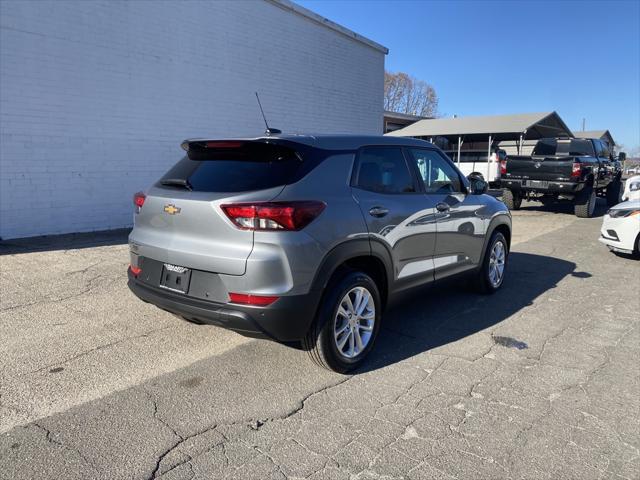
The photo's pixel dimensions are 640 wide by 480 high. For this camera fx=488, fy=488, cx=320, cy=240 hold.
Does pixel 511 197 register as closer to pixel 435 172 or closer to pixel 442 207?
pixel 435 172

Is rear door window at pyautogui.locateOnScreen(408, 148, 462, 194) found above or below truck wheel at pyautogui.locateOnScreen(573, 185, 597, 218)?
above

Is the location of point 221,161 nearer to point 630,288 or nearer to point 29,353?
point 29,353

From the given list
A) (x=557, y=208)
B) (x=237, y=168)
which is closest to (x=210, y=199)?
(x=237, y=168)

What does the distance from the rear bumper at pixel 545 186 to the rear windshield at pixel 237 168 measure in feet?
37.5

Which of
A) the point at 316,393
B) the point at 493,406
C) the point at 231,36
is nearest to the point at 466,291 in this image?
the point at 493,406

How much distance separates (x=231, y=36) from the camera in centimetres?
1177

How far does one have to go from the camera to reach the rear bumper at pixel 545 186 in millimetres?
12703

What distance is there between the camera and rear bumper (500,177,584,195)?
12.7 m

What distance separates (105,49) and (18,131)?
2339 millimetres

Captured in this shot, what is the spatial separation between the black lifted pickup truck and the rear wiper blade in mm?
11676

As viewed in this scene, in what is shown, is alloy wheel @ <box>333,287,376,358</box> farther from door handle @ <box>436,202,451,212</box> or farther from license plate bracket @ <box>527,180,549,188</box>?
license plate bracket @ <box>527,180,549,188</box>

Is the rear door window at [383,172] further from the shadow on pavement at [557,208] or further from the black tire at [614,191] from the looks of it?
the black tire at [614,191]

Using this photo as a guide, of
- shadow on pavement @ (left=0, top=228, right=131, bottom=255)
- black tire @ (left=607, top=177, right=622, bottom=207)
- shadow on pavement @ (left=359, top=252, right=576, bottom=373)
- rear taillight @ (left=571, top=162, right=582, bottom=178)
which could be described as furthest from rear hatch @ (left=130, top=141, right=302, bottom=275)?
black tire @ (left=607, top=177, right=622, bottom=207)

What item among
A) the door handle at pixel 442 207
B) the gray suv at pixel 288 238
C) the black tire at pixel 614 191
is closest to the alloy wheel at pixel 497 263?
the door handle at pixel 442 207
